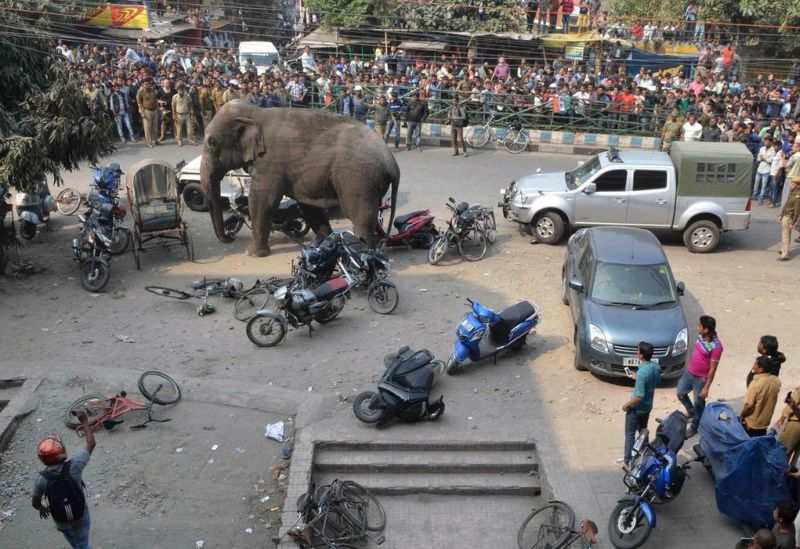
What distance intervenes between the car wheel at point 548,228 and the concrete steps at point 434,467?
688cm

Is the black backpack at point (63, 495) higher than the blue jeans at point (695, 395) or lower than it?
higher

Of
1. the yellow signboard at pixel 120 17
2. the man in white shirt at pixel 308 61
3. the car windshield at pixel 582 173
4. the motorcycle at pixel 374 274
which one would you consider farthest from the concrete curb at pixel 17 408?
the yellow signboard at pixel 120 17

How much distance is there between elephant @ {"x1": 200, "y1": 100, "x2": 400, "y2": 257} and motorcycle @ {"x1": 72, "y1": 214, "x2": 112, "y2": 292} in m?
2.19

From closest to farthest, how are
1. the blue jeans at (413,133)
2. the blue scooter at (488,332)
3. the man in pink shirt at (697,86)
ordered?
the blue scooter at (488,332) < the blue jeans at (413,133) < the man in pink shirt at (697,86)

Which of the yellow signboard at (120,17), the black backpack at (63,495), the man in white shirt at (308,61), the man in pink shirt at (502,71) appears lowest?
the black backpack at (63,495)

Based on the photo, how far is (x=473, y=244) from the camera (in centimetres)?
1443

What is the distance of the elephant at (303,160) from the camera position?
13453mm

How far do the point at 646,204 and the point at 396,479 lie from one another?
27.7 ft

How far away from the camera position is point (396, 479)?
27.3 ft

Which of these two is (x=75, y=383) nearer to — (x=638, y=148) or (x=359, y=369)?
(x=359, y=369)

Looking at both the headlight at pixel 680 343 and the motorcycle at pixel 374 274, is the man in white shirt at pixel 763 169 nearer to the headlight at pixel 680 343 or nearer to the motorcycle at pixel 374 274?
the headlight at pixel 680 343

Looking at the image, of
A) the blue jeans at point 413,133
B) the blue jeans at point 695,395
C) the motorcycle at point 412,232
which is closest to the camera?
the blue jeans at point 695,395

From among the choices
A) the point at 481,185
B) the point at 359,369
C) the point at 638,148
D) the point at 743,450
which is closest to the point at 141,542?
the point at 359,369

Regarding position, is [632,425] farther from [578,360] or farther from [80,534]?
[80,534]
